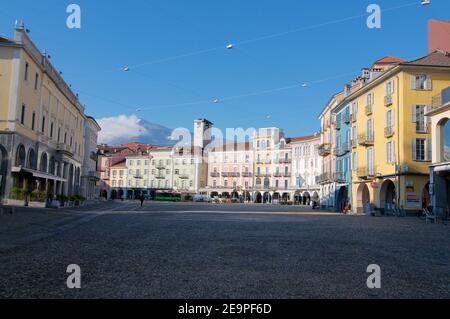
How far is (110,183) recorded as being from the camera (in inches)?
4601

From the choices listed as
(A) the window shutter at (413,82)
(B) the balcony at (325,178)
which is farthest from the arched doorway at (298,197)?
(A) the window shutter at (413,82)

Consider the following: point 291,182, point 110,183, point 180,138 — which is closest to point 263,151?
point 291,182

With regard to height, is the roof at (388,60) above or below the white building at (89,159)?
above

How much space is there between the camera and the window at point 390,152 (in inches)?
1397

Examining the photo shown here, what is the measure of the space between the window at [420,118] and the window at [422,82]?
4.74 ft

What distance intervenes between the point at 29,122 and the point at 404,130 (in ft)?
96.6

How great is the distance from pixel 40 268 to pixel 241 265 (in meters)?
3.62

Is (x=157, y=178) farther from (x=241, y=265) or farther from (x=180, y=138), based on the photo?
(x=241, y=265)

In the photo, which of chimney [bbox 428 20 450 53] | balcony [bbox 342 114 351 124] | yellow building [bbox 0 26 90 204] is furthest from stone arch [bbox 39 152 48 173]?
chimney [bbox 428 20 450 53]

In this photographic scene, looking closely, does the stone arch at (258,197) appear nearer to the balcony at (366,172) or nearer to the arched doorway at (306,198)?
the arched doorway at (306,198)

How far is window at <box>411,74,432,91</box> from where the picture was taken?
1353 inches

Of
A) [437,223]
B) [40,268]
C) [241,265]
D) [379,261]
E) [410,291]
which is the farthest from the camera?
[437,223]

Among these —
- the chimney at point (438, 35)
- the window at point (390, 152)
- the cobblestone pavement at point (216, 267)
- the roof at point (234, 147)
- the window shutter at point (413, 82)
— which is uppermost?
the chimney at point (438, 35)
